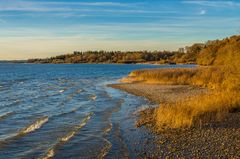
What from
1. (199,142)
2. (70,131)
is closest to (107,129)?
(70,131)

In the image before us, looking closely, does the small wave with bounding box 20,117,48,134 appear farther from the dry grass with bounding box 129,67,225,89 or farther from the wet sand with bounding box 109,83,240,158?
the dry grass with bounding box 129,67,225,89

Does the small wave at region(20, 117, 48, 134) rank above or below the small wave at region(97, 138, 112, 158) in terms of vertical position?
below

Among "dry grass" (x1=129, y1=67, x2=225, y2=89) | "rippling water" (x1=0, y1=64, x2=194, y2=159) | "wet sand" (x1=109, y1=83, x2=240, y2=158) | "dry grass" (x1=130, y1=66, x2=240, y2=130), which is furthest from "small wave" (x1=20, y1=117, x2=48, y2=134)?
"dry grass" (x1=129, y1=67, x2=225, y2=89)

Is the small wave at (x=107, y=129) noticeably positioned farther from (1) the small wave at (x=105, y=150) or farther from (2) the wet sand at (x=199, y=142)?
(2) the wet sand at (x=199, y=142)

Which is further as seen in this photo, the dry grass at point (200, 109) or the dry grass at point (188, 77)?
the dry grass at point (188, 77)

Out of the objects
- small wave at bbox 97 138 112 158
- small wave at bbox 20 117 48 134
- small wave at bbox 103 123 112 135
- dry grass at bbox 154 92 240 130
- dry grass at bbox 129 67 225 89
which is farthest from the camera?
dry grass at bbox 129 67 225 89

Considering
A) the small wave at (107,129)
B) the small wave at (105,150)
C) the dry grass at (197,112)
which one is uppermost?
the dry grass at (197,112)

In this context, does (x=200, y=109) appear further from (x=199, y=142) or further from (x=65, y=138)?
(x=65, y=138)

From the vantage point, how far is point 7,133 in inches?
647

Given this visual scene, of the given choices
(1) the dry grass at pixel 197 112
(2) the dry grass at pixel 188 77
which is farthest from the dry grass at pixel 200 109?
(2) the dry grass at pixel 188 77

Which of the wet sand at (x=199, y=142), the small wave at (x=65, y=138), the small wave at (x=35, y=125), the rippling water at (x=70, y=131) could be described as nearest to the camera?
the wet sand at (x=199, y=142)

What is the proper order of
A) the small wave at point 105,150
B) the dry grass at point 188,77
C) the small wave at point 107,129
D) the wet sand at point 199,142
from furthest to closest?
the dry grass at point 188,77 → the small wave at point 107,129 → the small wave at point 105,150 → the wet sand at point 199,142

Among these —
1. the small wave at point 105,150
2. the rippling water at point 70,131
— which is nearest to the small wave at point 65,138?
the rippling water at point 70,131

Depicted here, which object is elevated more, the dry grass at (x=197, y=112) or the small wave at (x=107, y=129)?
the dry grass at (x=197, y=112)
